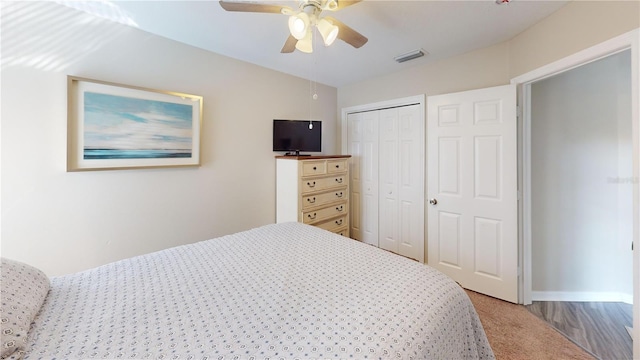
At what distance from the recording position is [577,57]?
1.62 metres

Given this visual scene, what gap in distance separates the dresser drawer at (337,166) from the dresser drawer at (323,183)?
73 mm

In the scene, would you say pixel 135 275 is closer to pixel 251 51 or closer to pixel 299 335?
pixel 299 335

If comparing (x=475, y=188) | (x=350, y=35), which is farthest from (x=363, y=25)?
(x=475, y=188)

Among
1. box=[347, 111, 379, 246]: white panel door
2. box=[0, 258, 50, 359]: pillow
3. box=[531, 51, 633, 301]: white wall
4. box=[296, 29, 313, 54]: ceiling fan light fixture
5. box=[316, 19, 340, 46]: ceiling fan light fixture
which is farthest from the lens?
box=[347, 111, 379, 246]: white panel door

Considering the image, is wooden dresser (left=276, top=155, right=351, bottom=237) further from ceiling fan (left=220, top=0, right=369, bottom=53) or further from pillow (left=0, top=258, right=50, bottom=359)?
pillow (left=0, top=258, right=50, bottom=359)

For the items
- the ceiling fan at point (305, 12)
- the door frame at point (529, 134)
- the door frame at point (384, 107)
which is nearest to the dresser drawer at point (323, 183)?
the door frame at point (384, 107)

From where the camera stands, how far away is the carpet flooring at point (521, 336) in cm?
165

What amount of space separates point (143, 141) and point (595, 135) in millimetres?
3989

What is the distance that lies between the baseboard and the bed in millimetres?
1934

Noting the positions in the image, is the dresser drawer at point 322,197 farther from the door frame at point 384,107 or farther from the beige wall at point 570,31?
the beige wall at point 570,31

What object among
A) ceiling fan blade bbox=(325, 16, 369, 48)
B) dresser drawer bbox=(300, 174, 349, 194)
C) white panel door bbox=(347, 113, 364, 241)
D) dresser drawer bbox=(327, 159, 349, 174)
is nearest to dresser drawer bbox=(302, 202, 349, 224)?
dresser drawer bbox=(300, 174, 349, 194)

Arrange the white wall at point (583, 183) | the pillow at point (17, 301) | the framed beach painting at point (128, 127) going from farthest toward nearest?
the white wall at point (583, 183), the framed beach painting at point (128, 127), the pillow at point (17, 301)

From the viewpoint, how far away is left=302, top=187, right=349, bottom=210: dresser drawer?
272cm

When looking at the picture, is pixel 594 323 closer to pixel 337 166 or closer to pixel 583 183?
pixel 583 183
